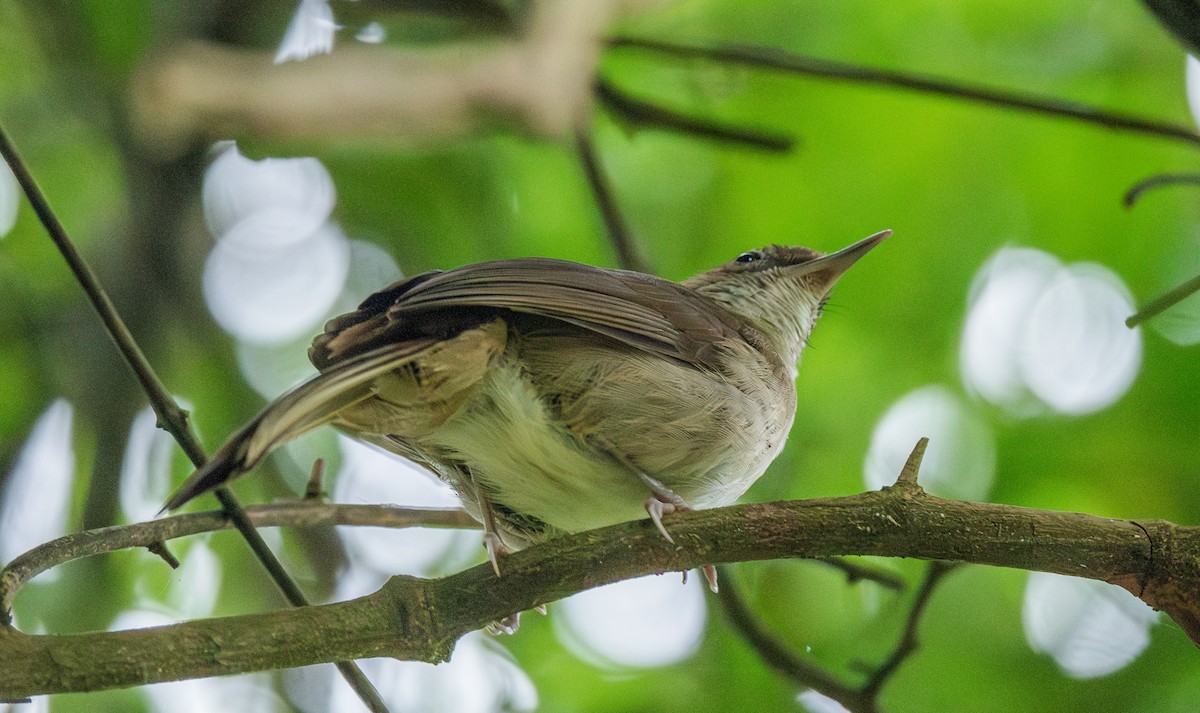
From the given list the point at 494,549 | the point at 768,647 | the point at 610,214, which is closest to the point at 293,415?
the point at 494,549

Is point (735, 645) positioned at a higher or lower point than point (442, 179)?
lower

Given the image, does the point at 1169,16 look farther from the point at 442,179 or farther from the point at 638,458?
the point at 442,179

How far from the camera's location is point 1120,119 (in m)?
4.46

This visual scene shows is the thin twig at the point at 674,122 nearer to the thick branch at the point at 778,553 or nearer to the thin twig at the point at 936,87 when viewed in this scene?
the thin twig at the point at 936,87

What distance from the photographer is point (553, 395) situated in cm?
375

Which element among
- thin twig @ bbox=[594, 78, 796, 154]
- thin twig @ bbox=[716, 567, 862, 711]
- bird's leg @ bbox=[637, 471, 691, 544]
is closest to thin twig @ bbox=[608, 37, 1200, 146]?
thin twig @ bbox=[594, 78, 796, 154]

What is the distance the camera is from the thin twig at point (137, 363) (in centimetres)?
281

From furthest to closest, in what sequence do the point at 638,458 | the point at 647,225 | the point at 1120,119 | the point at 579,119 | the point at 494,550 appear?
the point at 647,225
the point at 579,119
the point at 1120,119
the point at 638,458
the point at 494,550

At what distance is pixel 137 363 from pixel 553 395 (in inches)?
53.7

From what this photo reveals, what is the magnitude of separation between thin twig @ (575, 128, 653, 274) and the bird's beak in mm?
733

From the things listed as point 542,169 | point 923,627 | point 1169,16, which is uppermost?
point 1169,16

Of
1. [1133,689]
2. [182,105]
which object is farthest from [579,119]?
[1133,689]

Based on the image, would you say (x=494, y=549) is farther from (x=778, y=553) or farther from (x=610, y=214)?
(x=610, y=214)

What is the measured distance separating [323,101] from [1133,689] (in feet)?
15.2
